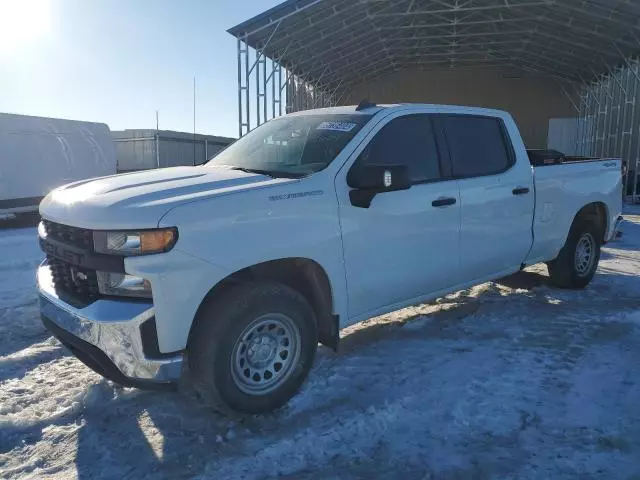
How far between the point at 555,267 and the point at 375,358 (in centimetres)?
301

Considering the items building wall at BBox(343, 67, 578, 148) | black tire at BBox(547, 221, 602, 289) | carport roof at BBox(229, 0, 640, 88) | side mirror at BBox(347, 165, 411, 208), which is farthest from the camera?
building wall at BBox(343, 67, 578, 148)

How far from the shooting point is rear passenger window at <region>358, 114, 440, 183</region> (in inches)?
157

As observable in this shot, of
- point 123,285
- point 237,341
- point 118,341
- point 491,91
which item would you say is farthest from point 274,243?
point 491,91

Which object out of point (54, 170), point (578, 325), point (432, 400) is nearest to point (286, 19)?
point (54, 170)

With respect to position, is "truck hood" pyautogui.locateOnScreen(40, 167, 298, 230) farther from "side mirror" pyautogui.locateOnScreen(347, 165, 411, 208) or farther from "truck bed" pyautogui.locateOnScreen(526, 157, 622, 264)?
"truck bed" pyautogui.locateOnScreen(526, 157, 622, 264)

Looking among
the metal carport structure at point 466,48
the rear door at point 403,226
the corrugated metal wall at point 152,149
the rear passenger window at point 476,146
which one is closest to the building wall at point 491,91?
the metal carport structure at point 466,48

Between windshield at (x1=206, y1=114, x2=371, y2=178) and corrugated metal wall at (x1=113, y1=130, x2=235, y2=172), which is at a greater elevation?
corrugated metal wall at (x1=113, y1=130, x2=235, y2=172)

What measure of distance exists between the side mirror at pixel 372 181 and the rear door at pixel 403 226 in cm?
5

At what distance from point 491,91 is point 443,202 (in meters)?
28.4

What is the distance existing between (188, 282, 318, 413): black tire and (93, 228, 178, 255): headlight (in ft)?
1.52

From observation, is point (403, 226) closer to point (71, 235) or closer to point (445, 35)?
point (71, 235)

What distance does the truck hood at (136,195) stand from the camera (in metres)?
2.89

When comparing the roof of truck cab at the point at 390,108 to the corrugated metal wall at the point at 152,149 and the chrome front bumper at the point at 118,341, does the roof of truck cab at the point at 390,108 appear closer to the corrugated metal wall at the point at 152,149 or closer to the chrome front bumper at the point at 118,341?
the chrome front bumper at the point at 118,341

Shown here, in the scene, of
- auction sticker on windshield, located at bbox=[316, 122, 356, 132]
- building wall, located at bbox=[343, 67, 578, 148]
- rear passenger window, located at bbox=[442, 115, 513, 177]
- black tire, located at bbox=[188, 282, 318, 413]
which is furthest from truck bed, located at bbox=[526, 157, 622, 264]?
building wall, located at bbox=[343, 67, 578, 148]
